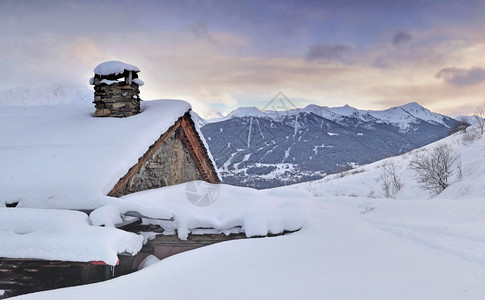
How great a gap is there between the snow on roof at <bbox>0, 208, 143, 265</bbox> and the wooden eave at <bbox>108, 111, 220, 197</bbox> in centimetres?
121

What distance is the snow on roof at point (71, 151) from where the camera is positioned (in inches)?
218

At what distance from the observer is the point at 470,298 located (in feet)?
8.43

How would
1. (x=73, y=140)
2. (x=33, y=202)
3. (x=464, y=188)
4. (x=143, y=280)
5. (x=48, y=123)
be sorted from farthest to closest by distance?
(x=464, y=188), (x=48, y=123), (x=73, y=140), (x=33, y=202), (x=143, y=280)

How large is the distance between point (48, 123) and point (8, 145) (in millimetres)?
1324

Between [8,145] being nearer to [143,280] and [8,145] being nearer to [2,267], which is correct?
[2,267]

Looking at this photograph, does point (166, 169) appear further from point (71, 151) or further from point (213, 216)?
point (213, 216)

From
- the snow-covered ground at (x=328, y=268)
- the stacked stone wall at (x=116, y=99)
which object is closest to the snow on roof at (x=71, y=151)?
the stacked stone wall at (x=116, y=99)

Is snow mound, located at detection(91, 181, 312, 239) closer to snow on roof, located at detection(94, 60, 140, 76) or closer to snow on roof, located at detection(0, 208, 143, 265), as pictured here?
snow on roof, located at detection(0, 208, 143, 265)

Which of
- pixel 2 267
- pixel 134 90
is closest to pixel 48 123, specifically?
pixel 134 90

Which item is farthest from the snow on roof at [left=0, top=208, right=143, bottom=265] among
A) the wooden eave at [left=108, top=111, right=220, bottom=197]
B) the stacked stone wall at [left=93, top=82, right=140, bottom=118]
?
the stacked stone wall at [left=93, top=82, right=140, bottom=118]

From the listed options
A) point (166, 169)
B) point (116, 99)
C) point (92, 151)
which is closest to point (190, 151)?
point (166, 169)

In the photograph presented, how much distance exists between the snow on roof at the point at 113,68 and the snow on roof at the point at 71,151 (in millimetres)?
1214

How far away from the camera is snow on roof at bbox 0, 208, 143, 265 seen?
418cm

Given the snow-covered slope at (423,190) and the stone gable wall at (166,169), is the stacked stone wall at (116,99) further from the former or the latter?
the snow-covered slope at (423,190)
